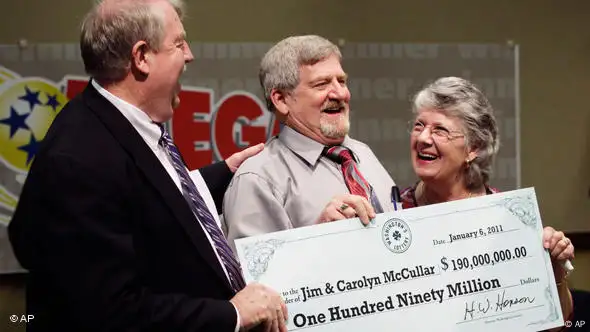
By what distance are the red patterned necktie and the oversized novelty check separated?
0.87ft

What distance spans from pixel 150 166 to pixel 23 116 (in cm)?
217

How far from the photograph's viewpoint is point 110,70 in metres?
1.85

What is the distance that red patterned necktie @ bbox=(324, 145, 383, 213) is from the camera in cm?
237

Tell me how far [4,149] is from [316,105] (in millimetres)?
1993

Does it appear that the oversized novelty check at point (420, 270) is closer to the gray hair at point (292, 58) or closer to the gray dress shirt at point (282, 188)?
the gray dress shirt at point (282, 188)

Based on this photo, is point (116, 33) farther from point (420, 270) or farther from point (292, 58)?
point (420, 270)

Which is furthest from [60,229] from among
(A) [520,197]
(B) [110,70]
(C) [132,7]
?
(A) [520,197]

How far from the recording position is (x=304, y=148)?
2350 millimetres

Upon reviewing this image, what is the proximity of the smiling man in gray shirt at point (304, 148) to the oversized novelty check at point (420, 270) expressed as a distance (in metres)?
0.19

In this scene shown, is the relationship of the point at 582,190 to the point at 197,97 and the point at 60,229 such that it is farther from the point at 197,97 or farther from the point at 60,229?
the point at 60,229

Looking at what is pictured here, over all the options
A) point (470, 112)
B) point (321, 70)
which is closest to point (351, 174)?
point (321, 70)

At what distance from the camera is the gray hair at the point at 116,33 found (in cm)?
182

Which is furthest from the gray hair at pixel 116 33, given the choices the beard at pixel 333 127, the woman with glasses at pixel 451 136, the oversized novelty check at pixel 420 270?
the woman with glasses at pixel 451 136

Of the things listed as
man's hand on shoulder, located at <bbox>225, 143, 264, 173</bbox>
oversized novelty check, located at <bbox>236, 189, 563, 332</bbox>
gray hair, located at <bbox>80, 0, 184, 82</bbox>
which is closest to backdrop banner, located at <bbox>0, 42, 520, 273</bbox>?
man's hand on shoulder, located at <bbox>225, 143, 264, 173</bbox>
